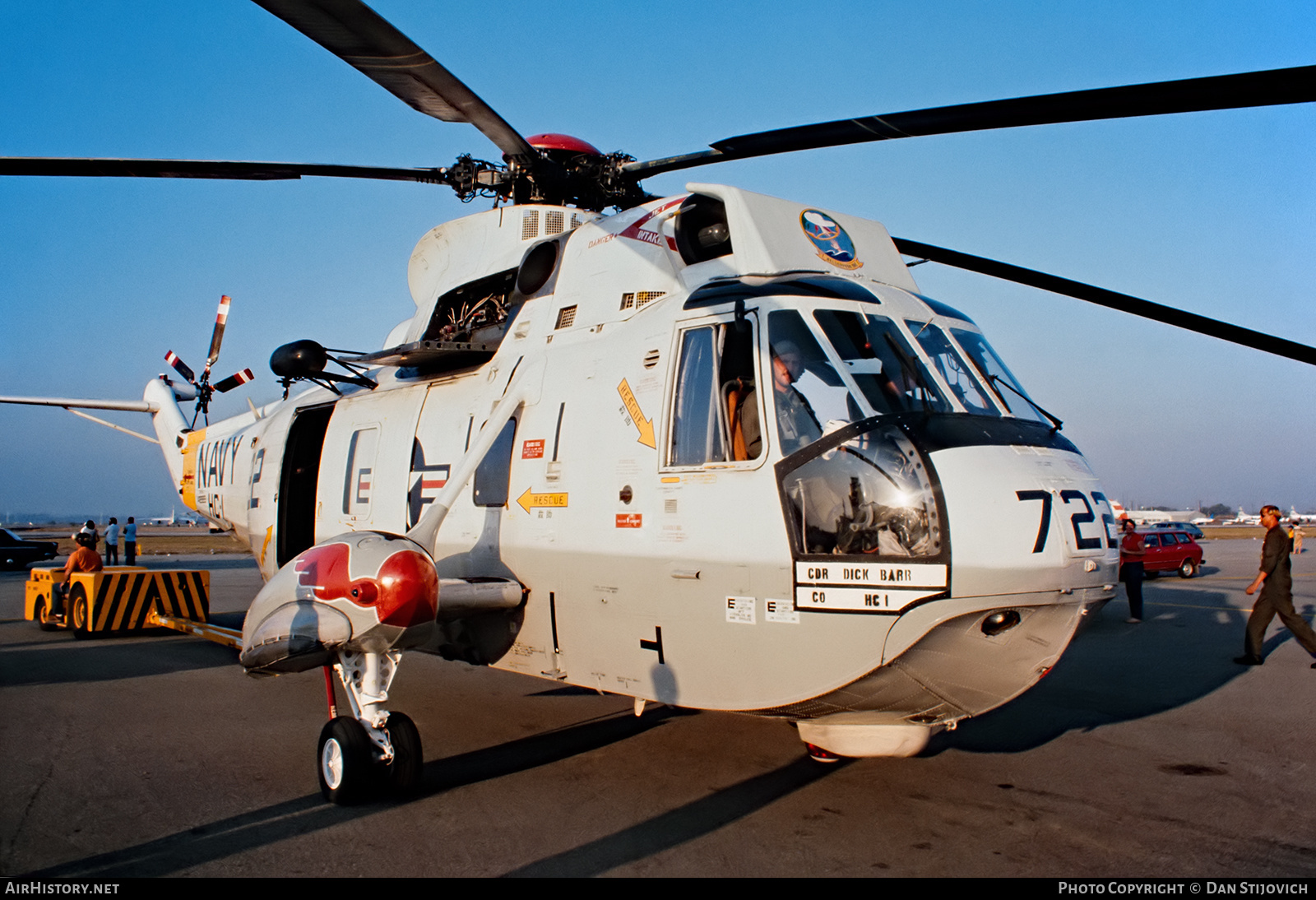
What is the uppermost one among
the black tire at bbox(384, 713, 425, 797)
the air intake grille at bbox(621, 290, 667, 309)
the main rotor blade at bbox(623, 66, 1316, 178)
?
the main rotor blade at bbox(623, 66, 1316, 178)

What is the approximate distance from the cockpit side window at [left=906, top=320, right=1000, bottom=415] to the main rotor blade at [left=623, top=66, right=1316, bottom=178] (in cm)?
134

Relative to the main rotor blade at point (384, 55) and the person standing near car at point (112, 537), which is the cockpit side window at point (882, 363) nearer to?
the main rotor blade at point (384, 55)

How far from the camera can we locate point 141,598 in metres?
12.5

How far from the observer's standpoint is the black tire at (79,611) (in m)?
12.1

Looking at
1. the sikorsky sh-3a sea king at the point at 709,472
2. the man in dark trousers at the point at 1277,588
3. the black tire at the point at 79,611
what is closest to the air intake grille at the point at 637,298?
the sikorsky sh-3a sea king at the point at 709,472

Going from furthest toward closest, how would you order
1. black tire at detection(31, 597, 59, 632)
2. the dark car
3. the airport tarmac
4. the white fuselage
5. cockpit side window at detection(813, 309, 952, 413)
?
the dark car → black tire at detection(31, 597, 59, 632) → cockpit side window at detection(813, 309, 952, 413) → the airport tarmac → the white fuselage

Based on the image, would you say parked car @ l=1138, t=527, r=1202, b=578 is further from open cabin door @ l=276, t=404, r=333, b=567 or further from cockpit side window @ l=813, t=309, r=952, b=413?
cockpit side window @ l=813, t=309, r=952, b=413

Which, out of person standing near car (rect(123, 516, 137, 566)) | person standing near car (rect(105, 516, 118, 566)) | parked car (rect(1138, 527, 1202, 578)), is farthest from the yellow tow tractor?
parked car (rect(1138, 527, 1202, 578))

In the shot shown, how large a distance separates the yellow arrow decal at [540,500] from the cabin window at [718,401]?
0.96 meters

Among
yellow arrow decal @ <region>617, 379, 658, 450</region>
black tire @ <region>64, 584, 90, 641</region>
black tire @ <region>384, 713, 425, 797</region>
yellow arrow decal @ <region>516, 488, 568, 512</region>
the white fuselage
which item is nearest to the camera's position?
the white fuselage

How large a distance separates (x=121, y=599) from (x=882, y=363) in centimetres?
1172

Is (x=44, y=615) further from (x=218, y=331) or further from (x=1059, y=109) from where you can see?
(x=1059, y=109)

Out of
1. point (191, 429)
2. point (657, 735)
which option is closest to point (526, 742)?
point (657, 735)

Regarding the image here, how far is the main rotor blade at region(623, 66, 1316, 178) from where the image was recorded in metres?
3.20
